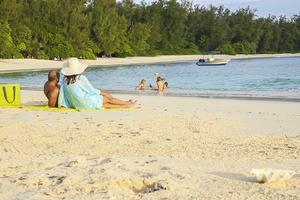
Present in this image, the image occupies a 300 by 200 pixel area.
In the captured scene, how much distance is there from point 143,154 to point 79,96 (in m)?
5.21

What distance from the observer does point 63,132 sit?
8.78 meters

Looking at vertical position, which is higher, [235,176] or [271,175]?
[271,175]

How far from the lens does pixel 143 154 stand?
6.98 m

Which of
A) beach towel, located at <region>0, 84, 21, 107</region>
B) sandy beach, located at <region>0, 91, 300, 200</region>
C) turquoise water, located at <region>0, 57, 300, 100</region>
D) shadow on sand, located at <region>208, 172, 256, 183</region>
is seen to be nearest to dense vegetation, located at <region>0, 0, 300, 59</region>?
turquoise water, located at <region>0, 57, 300, 100</region>

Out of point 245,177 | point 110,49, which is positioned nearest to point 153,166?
point 245,177

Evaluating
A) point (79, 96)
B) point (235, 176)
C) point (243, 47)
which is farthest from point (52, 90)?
point (243, 47)

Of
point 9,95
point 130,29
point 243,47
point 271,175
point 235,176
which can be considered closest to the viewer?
point 271,175

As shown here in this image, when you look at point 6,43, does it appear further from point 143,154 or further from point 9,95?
point 143,154

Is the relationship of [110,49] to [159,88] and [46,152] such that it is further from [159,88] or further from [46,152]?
[46,152]

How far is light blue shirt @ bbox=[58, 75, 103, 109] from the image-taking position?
39.0ft

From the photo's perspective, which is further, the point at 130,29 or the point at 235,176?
the point at 130,29

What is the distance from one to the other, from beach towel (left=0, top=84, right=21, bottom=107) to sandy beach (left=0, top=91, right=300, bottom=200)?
6.78 ft

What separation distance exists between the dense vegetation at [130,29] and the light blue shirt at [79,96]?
4455cm

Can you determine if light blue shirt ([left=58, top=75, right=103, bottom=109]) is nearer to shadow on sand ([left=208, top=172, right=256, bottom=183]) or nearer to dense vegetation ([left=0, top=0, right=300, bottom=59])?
shadow on sand ([left=208, top=172, right=256, bottom=183])
